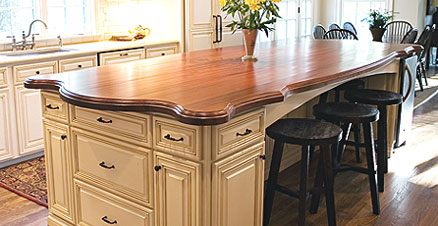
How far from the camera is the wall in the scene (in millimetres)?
5547

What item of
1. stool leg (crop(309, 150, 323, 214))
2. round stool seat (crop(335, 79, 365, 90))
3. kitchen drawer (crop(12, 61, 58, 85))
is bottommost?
stool leg (crop(309, 150, 323, 214))

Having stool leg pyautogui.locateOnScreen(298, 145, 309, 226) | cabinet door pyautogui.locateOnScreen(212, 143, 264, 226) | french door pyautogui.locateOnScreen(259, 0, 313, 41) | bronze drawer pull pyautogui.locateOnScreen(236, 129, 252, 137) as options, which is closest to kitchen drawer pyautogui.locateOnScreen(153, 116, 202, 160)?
cabinet door pyautogui.locateOnScreen(212, 143, 264, 226)

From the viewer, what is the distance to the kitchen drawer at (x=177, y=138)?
199 centimetres

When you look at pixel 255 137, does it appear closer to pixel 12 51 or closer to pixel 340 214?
pixel 340 214

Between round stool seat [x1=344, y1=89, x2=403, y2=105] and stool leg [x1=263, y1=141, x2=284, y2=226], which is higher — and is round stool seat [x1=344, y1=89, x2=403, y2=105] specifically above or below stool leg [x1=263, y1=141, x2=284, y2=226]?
above

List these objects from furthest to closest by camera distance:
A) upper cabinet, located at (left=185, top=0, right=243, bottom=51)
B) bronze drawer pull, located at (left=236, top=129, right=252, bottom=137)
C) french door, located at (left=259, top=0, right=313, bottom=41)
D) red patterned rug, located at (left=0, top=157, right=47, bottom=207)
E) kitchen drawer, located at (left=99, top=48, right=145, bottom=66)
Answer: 1. french door, located at (left=259, top=0, right=313, bottom=41)
2. upper cabinet, located at (left=185, top=0, right=243, bottom=51)
3. kitchen drawer, located at (left=99, top=48, right=145, bottom=66)
4. red patterned rug, located at (left=0, top=157, right=47, bottom=207)
5. bronze drawer pull, located at (left=236, top=129, right=252, bottom=137)

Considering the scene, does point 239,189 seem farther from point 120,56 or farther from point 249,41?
point 120,56

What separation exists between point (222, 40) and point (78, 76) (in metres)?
3.51

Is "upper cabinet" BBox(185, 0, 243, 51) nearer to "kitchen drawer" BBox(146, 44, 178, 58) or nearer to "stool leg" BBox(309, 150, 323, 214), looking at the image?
"kitchen drawer" BBox(146, 44, 178, 58)

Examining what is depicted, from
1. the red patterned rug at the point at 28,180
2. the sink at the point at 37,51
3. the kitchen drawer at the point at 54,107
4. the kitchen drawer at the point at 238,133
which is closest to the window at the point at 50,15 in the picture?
the sink at the point at 37,51

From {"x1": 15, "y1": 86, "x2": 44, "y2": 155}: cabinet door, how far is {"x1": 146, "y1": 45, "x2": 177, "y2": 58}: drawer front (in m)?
1.43

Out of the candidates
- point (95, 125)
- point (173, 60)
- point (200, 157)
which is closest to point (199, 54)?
point (173, 60)

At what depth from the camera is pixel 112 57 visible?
4742 mm

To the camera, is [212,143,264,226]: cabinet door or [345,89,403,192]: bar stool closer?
Result: [212,143,264,226]: cabinet door
